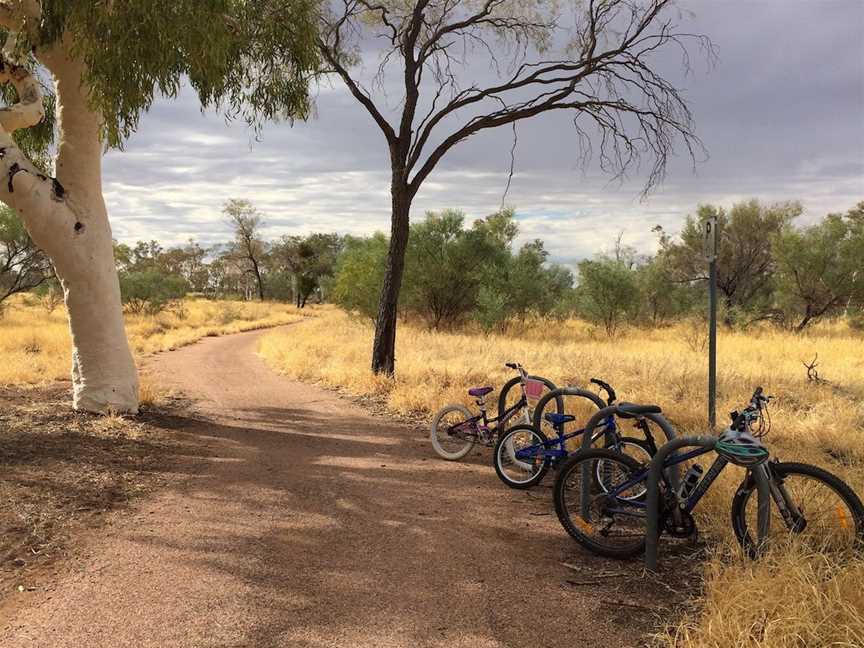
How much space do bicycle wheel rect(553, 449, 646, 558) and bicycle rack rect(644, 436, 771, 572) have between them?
0.73 feet

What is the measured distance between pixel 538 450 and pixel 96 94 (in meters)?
6.10

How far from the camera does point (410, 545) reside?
4.37 meters

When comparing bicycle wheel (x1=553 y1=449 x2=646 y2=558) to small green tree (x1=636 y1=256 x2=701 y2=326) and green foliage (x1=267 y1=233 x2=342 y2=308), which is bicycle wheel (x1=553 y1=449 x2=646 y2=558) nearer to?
small green tree (x1=636 y1=256 x2=701 y2=326)

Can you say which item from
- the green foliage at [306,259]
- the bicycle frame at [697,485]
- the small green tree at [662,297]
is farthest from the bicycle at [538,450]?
the green foliage at [306,259]

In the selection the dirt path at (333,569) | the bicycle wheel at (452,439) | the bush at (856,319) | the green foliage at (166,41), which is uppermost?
the green foliage at (166,41)

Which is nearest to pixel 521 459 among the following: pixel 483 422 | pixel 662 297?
pixel 483 422

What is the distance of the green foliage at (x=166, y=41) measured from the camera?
5.88m

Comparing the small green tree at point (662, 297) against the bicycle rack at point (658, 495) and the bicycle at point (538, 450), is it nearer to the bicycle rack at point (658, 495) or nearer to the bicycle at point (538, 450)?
the bicycle at point (538, 450)

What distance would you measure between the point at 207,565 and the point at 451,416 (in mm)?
4447

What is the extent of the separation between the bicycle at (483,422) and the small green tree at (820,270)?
20.2 meters

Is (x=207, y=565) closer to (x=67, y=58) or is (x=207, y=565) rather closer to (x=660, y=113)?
(x=67, y=58)

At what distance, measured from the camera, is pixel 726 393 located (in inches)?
388

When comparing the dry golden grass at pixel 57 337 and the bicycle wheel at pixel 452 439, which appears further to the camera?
the dry golden grass at pixel 57 337

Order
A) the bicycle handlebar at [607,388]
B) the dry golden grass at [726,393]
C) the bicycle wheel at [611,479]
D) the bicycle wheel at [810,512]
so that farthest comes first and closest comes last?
the bicycle handlebar at [607,388] → the bicycle wheel at [611,479] → the bicycle wheel at [810,512] → the dry golden grass at [726,393]
